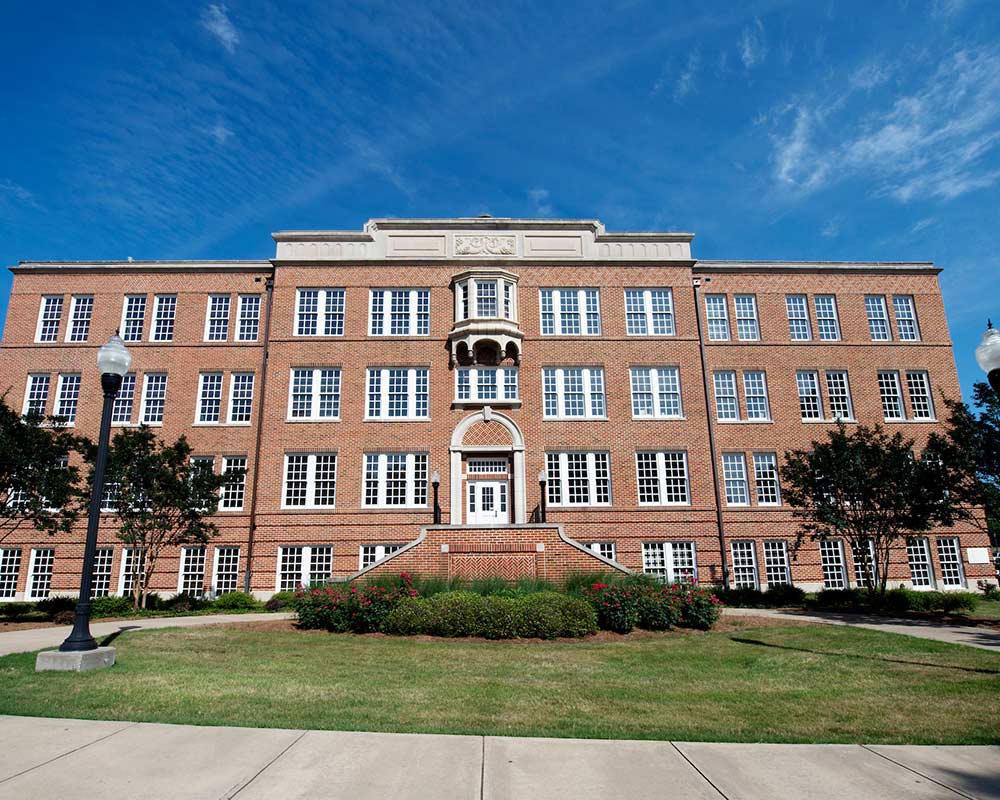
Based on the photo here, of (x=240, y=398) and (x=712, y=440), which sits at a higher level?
(x=240, y=398)

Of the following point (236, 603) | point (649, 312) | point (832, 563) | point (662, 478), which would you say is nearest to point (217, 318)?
point (236, 603)

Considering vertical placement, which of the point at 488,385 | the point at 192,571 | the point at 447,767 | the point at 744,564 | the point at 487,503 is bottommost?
the point at 447,767

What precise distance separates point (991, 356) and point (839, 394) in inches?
780

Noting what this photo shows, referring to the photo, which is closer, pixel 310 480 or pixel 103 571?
pixel 103 571

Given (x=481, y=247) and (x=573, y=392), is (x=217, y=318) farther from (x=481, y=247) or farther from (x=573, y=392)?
(x=573, y=392)

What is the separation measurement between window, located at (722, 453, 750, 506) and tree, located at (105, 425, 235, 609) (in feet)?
65.1

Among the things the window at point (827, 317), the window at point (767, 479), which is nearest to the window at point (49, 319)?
the window at point (767, 479)

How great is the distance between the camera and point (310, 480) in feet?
84.5

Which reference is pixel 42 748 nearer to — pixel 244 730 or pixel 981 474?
pixel 244 730

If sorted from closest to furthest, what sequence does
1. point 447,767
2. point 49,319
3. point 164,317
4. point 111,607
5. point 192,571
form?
point 447,767 → point 111,607 → point 192,571 → point 49,319 → point 164,317

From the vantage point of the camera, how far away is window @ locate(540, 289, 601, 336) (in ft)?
90.9

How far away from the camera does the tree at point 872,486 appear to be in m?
18.8

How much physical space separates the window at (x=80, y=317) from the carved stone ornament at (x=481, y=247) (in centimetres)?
1650

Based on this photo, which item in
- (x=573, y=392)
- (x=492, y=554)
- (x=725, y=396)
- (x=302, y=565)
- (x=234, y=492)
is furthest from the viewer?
(x=725, y=396)
